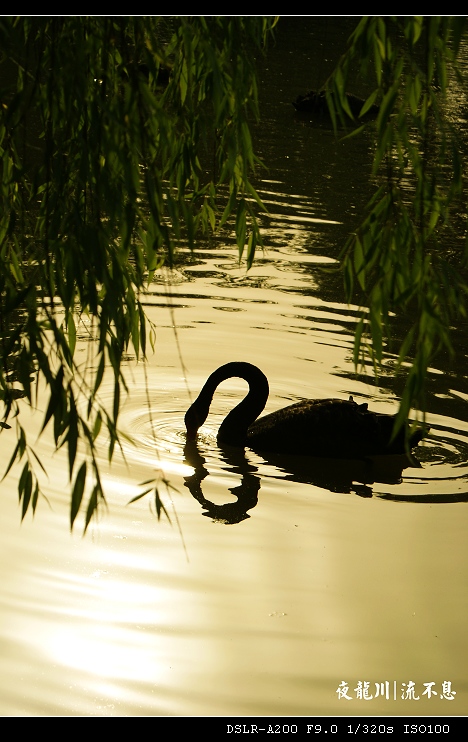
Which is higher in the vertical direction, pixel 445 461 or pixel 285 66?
pixel 285 66

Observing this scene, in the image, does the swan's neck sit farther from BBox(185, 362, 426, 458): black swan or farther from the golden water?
the golden water

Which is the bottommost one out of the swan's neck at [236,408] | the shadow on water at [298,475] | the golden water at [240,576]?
the shadow on water at [298,475]

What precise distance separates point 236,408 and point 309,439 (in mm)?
629

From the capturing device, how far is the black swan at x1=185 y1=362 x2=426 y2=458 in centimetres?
738

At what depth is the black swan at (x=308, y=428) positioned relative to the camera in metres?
7.38

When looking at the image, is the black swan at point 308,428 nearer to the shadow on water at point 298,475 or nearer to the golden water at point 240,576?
the shadow on water at point 298,475

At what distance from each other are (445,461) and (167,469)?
201cm

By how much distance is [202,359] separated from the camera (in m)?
8.90

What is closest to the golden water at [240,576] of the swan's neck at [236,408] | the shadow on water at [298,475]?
the shadow on water at [298,475]

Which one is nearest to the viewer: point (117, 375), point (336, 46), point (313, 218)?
point (117, 375)

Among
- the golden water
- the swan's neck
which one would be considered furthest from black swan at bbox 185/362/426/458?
the golden water

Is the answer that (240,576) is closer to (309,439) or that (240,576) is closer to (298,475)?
(298,475)
